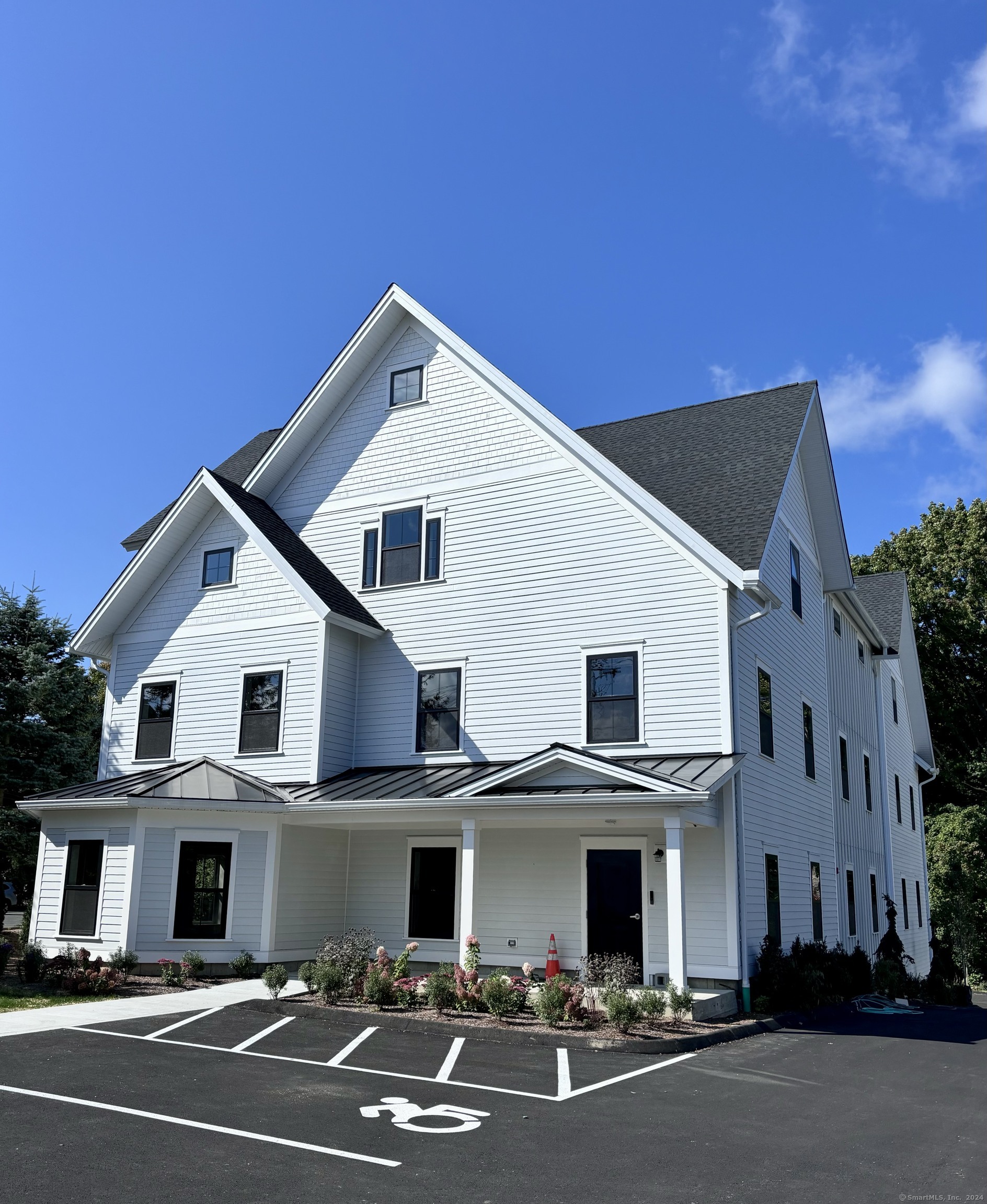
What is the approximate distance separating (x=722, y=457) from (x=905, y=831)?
58.6 feet

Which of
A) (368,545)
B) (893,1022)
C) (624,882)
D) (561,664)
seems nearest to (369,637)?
(368,545)

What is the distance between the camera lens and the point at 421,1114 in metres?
8.39

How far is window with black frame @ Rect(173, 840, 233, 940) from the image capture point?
698 inches

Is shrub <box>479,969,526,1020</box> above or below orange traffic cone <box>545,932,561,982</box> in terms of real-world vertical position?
below

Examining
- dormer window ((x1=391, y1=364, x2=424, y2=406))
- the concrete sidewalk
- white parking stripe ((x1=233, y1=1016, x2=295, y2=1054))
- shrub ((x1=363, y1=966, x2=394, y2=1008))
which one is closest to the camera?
white parking stripe ((x1=233, y1=1016, x2=295, y2=1054))

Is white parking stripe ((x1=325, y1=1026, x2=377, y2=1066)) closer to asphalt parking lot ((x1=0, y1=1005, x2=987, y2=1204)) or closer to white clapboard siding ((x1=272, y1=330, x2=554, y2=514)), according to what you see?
asphalt parking lot ((x1=0, y1=1005, x2=987, y2=1204))

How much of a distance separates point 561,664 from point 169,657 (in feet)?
27.7

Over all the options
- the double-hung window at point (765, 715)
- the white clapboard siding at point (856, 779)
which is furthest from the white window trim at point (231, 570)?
the white clapboard siding at point (856, 779)

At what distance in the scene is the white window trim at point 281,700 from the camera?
19578 millimetres

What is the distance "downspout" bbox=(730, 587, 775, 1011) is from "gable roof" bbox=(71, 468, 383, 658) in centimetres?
701

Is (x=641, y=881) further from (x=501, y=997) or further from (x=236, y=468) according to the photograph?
(x=236, y=468)

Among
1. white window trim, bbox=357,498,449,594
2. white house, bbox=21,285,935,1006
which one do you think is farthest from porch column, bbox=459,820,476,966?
white window trim, bbox=357,498,449,594

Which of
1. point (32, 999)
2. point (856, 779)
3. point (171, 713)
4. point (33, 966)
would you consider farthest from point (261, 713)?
point (856, 779)

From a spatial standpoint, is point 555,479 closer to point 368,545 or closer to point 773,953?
point 368,545
